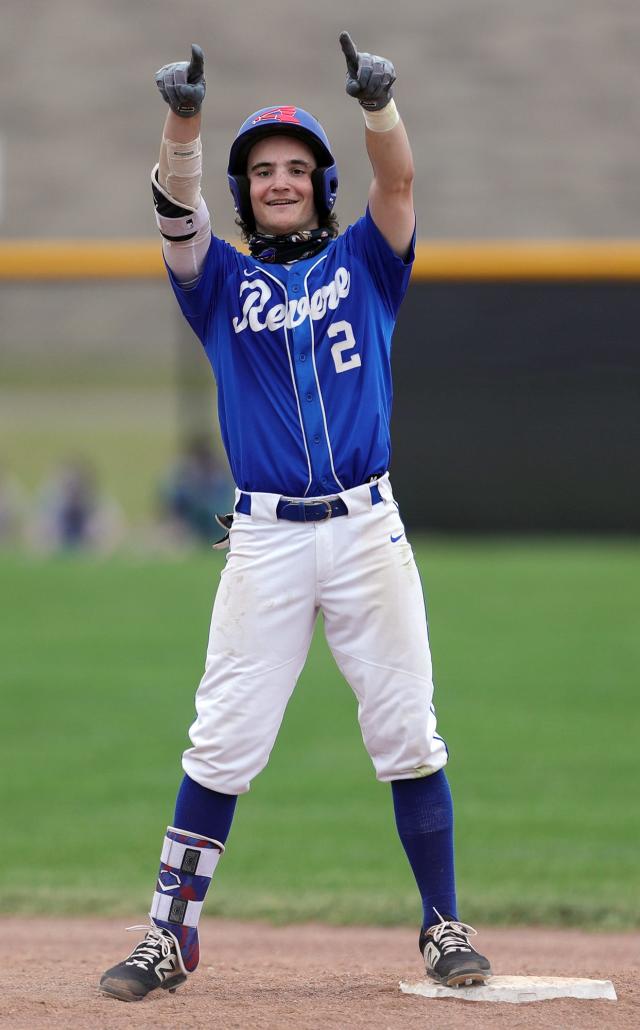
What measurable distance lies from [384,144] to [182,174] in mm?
472

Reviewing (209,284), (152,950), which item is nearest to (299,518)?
(209,284)

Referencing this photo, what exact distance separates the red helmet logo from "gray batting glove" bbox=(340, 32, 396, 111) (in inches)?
8.6

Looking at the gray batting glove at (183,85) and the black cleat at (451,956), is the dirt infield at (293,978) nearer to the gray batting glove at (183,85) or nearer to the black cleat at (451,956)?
the black cleat at (451,956)

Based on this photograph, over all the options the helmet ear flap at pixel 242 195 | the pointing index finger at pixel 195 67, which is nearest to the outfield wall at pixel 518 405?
the helmet ear flap at pixel 242 195

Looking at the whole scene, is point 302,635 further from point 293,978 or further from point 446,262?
point 446,262

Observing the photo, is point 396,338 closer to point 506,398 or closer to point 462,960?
point 506,398

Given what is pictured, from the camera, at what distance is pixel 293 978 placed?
354 centimetres

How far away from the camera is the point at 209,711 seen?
3.27 meters

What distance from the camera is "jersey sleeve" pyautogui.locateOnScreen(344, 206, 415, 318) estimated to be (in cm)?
338

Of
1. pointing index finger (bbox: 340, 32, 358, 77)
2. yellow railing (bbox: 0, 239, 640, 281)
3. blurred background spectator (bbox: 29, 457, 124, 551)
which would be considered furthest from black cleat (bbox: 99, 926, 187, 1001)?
blurred background spectator (bbox: 29, 457, 124, 551)

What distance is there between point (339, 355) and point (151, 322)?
79.7ft

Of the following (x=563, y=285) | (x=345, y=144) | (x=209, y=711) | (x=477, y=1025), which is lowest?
(x=477, y=1025)

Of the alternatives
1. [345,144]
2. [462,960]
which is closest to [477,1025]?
[462,960]

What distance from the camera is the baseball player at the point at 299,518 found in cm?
327
